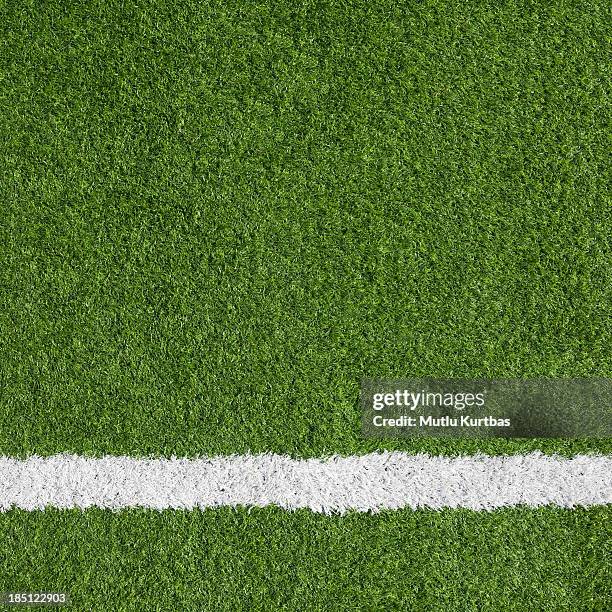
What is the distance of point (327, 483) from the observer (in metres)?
1.59

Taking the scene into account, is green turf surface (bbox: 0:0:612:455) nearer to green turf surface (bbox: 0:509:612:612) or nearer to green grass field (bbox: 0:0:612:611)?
green grass field (bbox: 0:0:612:611)

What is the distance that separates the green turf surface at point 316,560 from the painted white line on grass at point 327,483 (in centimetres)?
4

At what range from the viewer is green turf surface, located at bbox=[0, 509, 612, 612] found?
5.09 ft

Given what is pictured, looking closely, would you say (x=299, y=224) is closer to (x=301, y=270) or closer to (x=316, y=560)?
(x=301, y=270)

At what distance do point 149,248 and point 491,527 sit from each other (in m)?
1.40

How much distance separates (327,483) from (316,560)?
9.4 inches

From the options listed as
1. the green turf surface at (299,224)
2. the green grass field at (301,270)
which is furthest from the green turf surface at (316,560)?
the green turf surface at (299,224)

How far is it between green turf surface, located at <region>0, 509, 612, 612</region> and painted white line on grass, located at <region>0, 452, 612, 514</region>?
4cm

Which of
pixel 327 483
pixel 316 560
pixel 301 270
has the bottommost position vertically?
pixel 316 560

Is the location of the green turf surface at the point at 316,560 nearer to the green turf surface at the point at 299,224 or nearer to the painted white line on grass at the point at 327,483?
the painted white line on grass at the point at 327,483

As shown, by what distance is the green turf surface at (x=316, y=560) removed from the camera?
1.55 metres

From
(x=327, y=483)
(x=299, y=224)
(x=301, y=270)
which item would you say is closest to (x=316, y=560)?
(x=327, y=483)

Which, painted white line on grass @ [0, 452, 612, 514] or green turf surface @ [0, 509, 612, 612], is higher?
painted white line on grass @ [0, 452, 612, 514]

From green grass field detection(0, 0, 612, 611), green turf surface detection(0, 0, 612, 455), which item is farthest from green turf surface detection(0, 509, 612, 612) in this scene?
green turf surface detection(0, 0, 612, 455)
